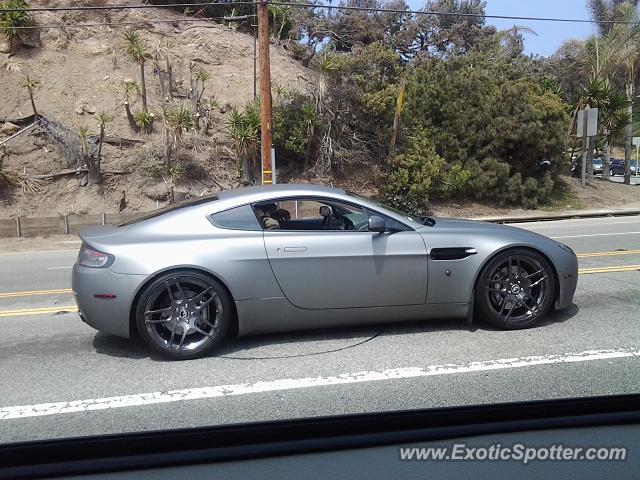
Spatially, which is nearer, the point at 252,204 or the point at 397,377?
the point at 397,377

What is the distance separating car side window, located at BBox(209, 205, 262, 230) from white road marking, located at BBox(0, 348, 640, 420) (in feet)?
4.78

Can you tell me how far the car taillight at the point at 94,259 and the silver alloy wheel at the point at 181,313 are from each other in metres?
0.49

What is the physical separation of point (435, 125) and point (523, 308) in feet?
60.8

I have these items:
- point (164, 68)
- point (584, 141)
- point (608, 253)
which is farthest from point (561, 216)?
point (164, 68)

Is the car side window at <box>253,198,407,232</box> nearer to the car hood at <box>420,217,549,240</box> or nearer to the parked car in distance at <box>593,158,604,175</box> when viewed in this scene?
the car hood at <box>420,217,549,240</box>

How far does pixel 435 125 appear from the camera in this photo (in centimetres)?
2297

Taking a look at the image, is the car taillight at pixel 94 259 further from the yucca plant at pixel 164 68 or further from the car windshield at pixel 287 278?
the yucca plant at pixel 164 68

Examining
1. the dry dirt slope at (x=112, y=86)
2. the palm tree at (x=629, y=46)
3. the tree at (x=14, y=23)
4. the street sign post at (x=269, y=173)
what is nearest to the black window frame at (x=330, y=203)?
the street sign post at (x=269, y=173)

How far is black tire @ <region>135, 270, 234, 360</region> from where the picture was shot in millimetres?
4789

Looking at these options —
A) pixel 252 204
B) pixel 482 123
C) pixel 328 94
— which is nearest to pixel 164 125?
pixel 328 94

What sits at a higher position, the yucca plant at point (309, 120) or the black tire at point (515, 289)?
the yucca plant at point (309, 120)

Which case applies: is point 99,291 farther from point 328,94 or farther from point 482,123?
point 482,123

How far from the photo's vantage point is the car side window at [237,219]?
5117mm

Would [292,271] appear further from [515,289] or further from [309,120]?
[309,120]
